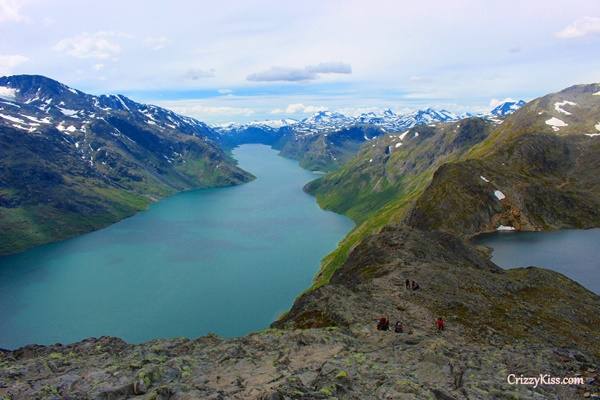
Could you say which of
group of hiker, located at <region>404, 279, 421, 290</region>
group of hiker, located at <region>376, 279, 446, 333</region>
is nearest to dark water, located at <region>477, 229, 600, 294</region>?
group of hiker, located at <region>404, 279, 421, 290</region>

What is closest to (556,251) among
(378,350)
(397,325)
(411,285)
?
(411,285)

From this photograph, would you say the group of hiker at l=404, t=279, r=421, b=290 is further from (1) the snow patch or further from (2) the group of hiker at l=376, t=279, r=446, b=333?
(1) the snow patch

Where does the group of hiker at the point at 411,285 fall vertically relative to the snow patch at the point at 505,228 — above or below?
above

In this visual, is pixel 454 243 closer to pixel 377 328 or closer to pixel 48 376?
pixel 377 328

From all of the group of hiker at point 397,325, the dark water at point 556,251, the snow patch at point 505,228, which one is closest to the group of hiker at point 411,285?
the group of hiker at point 397,325

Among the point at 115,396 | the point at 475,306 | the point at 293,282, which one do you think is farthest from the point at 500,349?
the point at 293,282

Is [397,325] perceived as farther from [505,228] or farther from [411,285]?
[505,228]

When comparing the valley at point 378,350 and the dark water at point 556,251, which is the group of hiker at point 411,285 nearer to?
the valley at point 378,350

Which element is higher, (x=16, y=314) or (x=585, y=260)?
(x=585, y=260)
